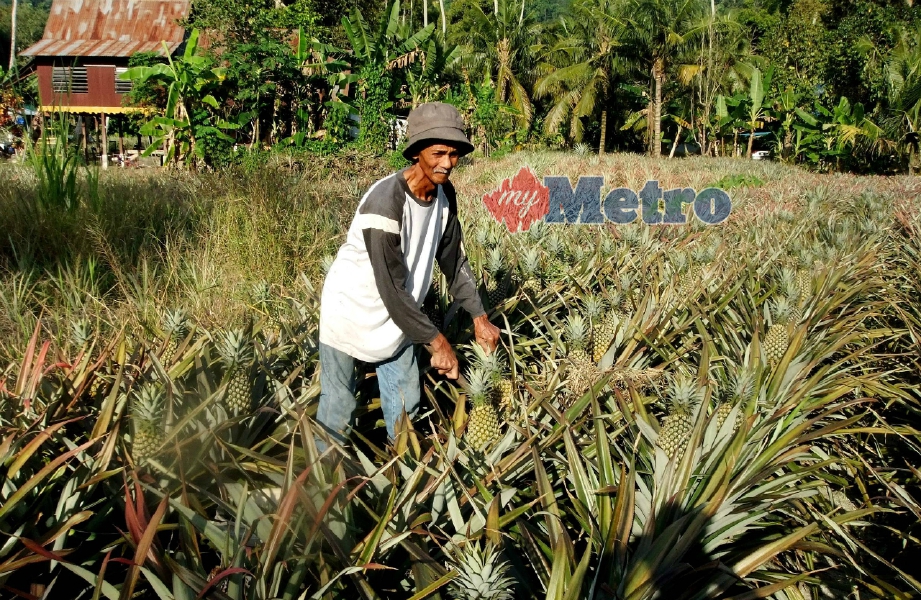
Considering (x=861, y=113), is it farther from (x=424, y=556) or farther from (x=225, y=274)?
(x=424, y=556)

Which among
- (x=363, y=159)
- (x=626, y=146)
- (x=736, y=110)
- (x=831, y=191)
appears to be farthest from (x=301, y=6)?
(x=626, y=146)

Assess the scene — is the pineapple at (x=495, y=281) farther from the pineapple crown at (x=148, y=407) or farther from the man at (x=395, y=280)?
the pineapple crown at (x=148, y=407)

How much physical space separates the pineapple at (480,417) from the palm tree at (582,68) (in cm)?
2629

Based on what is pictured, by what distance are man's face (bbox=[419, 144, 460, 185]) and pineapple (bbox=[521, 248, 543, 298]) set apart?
159 centimetres

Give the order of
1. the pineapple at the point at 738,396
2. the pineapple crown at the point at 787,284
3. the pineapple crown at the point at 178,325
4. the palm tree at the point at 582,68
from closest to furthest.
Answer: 1. the pineapple at the point at 738,396
2. the pineapple crown at the point at 178,325
3. the pineapple crown at the point at 787,284
4. the palm tree at the point at 582,68

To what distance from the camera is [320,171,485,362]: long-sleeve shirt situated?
2219 mm

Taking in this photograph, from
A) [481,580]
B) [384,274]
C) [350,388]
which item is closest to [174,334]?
[350,388]

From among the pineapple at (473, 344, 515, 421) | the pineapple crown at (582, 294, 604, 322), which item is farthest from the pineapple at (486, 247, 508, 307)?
the pineapple at (473, 344, 515, 421)

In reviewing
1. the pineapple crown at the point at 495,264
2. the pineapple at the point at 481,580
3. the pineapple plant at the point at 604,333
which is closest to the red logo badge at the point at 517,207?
the pineapple crown at the point at 495,264

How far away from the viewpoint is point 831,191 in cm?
957

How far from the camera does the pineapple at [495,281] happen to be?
3696 mm

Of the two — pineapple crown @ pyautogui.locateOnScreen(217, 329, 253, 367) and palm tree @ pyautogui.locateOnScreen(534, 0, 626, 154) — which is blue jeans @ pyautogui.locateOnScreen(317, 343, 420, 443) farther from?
palm tree @ pyautogui.locateOnScreen(534, 0, 626, 154)

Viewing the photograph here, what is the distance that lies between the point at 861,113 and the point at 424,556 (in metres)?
22.9

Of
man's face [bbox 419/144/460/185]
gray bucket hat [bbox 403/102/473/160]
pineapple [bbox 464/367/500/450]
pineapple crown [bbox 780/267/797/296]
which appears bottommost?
pineapple [bbox 464/367/500/450]
